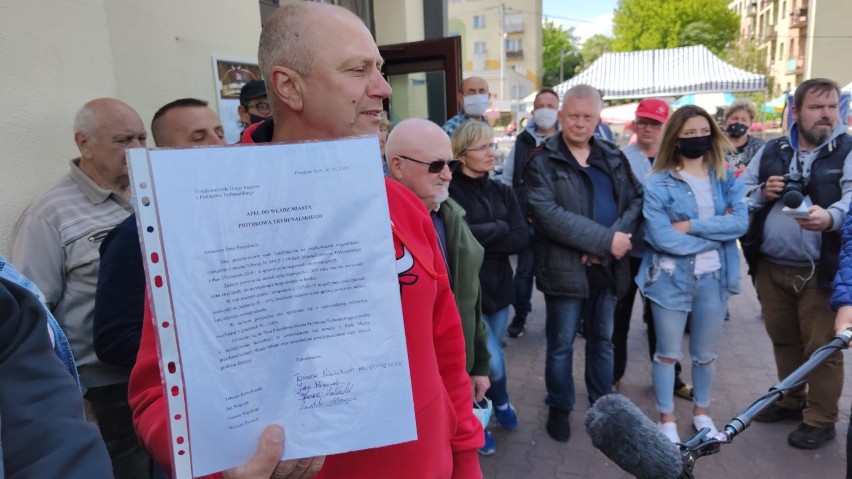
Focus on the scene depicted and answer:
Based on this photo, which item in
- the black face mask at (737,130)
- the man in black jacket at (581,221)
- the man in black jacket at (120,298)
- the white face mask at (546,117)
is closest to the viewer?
the man in black jacket at (120,298)

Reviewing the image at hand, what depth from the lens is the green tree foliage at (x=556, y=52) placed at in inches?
2670

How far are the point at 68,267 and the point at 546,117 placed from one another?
15.0ft

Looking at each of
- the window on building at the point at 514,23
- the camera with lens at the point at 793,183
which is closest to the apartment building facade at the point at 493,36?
the window on building at the point at 514,23

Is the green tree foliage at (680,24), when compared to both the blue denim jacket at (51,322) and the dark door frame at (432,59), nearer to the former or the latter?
the dark door frame at (432,59)

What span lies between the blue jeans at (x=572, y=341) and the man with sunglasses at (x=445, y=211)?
1.05 meters

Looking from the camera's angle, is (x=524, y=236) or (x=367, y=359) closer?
(x=367, y=359)

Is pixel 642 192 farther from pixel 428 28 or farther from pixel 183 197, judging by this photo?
pixel 428 28

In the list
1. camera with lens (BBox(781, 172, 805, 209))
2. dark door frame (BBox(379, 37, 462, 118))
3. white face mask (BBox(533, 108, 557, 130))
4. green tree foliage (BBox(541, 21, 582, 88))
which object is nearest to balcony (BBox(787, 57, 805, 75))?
green tree foliage (BBox(541, 21, 582, 88))

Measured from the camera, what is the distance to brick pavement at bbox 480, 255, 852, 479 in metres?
3.27

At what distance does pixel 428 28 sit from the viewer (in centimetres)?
835

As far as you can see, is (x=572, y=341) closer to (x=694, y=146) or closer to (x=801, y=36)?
(x=694, y=146)

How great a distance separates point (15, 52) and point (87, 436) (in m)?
2.05

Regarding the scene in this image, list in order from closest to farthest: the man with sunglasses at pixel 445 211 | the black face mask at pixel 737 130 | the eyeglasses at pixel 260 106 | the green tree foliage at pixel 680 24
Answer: the man with sunglasses at pixel 445 211, the eyeglasses at pixel 260 106, the black face mask at pixel 737 130, the green tree foliage at pixel 680 24

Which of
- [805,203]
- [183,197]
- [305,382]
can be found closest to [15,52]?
[183,197]
